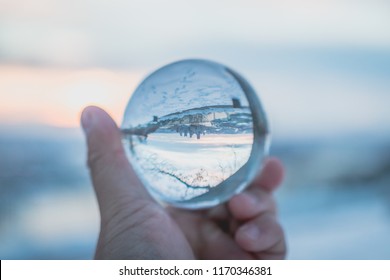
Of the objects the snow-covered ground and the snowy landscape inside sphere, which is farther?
the snow-covered ground

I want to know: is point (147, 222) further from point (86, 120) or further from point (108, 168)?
point (86, 120)

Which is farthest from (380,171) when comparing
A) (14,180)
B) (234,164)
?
(234,164)

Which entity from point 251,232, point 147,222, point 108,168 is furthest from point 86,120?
point 251,232

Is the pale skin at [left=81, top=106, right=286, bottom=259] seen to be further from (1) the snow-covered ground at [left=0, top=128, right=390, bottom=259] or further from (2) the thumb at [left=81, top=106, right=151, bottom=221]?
(1) the snow-covered ground at [left=0, top=128, right=390, bottom=259]

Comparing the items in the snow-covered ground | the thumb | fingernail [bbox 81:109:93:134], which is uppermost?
fingernail [bbox 81:109:93:134]

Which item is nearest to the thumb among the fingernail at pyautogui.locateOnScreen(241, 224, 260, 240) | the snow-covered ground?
the fingernail at pyautogui.locateOnScreen(241, 224, 260, 240)

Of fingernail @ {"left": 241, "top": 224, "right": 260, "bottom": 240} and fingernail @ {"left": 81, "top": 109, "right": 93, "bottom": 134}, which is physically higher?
fingernail @ {"left": 81, "top": 109, "right": 93, "bottom": 134}

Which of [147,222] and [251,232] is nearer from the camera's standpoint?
[147,222]

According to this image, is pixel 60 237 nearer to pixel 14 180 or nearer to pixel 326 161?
pixel 14 180

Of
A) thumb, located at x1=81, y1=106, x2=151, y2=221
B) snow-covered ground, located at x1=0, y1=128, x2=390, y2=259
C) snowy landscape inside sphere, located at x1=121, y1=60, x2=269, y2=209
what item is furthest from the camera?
snow-covered ground, located at x1=0, y1=128, x2=390, y2=259
